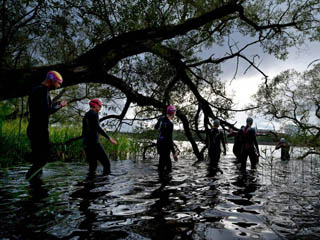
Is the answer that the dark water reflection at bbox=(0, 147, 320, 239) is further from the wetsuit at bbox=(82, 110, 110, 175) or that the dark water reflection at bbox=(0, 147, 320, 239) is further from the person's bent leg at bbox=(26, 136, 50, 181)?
the wetsuit at bbox=(82, 110, 110, 175)

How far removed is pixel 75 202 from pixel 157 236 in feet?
6.83

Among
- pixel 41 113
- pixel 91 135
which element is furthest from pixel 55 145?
pixel 41 113

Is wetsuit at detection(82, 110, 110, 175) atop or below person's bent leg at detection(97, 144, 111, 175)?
atop

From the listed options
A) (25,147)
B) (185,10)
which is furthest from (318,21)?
(25,147)

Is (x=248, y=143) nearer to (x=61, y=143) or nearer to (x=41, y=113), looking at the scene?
(x=61, y=143)

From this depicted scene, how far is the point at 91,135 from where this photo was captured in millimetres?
7645

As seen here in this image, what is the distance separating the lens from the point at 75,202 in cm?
411

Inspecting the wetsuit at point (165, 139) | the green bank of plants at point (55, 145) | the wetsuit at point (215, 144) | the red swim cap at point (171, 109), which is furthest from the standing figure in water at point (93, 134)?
the wetsuit at point (215, 144)

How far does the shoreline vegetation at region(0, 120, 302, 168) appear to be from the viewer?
981 centimetres

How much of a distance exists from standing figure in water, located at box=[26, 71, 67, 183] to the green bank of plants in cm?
47

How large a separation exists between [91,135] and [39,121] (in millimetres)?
2370

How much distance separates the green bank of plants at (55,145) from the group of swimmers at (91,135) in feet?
1.94

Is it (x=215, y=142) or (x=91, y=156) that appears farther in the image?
(x=215, y=142)

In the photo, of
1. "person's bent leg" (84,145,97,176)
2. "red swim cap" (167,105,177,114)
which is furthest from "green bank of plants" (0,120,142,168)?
"red swim cap" (167,105,177,114)
